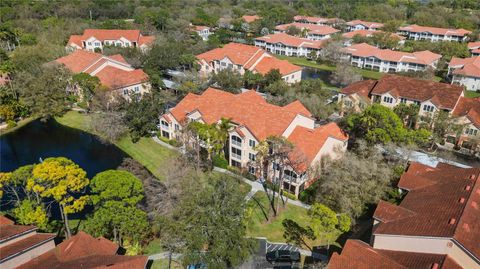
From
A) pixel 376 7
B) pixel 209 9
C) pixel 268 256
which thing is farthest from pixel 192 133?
pixel 376 7

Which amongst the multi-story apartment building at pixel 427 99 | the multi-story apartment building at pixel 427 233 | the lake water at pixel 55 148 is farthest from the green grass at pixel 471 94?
the lake water at pixel 55 148

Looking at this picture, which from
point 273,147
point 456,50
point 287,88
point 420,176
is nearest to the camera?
point 420,176

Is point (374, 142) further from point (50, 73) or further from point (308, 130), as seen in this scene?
point (50, 73)

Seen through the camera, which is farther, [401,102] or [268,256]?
[401,102]

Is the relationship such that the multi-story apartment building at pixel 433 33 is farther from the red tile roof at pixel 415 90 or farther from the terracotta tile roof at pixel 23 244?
the terracotta tile roof at pixel 23 244

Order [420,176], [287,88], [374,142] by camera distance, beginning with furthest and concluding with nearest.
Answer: [287,88], [374,142], [420,176]

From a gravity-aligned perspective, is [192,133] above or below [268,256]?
above
